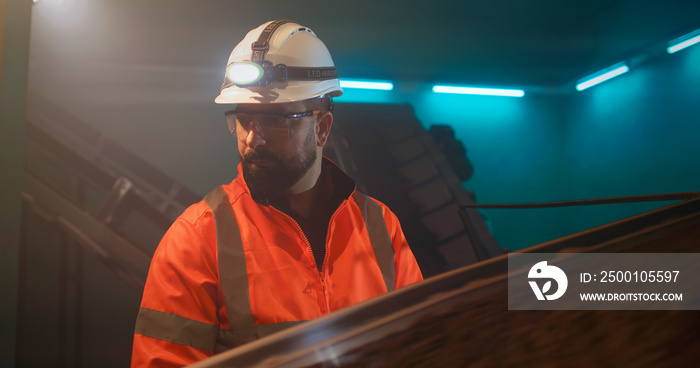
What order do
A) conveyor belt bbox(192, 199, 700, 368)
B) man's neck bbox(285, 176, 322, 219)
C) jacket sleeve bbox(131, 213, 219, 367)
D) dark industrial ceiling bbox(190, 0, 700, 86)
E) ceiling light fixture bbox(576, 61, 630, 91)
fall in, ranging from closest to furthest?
conveyor belt bbox(192, 199, 700, 368), jacket sleeve bbox(131, 213, 219, 367), man's neck bbox(285, 176, 322, 219), dark industrial ceiling bbox(190, 0, 700, 86), ceiling light fixture bbox(576, 61, 630, 91)

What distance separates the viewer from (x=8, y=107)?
5.00 ft

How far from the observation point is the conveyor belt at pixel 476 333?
17 cm

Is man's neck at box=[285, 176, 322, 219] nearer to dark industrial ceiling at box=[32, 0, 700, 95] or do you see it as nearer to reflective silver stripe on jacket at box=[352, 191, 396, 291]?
reflective silver stripe on jacket at box=[352, 191, 396, 291]

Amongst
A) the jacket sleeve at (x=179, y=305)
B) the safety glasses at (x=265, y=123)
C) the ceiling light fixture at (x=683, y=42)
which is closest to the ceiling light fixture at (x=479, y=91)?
the ceiling light fixture at (x=683, y=42)

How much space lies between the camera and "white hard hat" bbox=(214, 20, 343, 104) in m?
1.20

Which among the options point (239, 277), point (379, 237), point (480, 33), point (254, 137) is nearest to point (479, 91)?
point (480, 33)

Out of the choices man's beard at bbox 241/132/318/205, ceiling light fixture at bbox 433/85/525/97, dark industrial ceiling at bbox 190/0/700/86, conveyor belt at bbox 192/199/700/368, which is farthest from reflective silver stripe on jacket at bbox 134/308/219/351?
ceiling light fixture at bbox 433/85/525/97

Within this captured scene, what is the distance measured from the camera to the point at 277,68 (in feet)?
4.03

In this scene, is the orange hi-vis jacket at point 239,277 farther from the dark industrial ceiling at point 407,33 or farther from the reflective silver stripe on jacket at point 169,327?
the dark industrial ceiling at point 407,33

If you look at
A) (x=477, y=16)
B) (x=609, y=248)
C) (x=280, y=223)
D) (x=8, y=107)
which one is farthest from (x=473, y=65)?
(x=609, y=248)

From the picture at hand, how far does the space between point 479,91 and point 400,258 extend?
2.55 meters

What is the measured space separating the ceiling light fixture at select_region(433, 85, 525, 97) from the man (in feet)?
6.77

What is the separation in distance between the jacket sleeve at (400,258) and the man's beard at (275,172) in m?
0.31

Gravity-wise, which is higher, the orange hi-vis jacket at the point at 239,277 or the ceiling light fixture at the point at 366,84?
the ceiling light fixture at the point at 366,84
